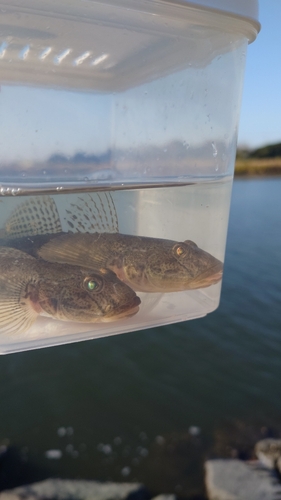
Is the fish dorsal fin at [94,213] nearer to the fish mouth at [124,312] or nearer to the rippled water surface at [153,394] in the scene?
the fish mouth at [124,312]

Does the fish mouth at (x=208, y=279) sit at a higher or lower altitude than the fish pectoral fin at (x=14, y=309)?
higher

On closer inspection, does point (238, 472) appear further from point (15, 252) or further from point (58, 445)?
point (15, 252)

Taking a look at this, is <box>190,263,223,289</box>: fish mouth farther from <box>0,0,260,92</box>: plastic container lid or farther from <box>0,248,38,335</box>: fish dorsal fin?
<box>0,0,260,92</box>: plastic container lid

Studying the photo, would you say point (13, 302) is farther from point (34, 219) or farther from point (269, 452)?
point (269, 452)

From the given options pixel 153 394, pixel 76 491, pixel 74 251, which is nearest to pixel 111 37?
pixel 74 251

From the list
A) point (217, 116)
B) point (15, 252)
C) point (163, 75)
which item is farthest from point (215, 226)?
point (15, 252)

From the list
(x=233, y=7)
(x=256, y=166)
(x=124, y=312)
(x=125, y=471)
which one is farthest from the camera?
(x=256, y=166)

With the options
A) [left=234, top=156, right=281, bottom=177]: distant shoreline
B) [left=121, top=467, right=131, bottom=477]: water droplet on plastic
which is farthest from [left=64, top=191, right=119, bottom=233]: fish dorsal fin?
[left=234, top=156, right=281, bottom=177]: distant shoreline

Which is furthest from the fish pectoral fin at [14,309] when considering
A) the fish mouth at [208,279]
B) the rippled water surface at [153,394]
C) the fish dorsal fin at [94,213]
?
the rippled water surface at [153,394]
